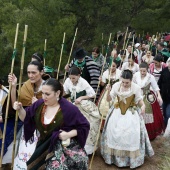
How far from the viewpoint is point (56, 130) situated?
3.41 metres

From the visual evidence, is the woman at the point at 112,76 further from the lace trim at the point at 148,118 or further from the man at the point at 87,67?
the lace trim at the point at 148,118

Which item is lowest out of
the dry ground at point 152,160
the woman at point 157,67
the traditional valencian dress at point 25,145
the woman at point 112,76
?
the dry ground at point 152,160

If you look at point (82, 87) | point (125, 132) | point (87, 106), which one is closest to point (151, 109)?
point (125, 132)

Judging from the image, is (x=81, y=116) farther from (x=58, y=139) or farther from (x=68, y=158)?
(x=68, y=158)

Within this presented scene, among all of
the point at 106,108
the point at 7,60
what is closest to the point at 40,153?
the point at 106,108

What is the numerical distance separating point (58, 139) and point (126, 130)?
1897mm

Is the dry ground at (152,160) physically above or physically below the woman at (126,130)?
below

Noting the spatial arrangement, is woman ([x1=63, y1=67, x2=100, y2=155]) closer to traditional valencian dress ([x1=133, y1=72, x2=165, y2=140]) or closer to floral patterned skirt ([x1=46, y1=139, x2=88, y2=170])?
traditional valencian dress ([x1=133, y1=72, x2=165, y2=140])

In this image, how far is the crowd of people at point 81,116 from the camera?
3.42m

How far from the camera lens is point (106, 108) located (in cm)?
616

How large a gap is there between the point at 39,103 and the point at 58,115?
27 centimetres

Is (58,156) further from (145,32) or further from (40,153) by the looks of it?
(145,32)

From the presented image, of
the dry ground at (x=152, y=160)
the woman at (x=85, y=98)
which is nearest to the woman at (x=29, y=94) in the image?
the dry ground at (x=152, y=160)

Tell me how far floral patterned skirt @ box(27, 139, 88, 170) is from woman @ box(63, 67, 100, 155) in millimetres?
1739
